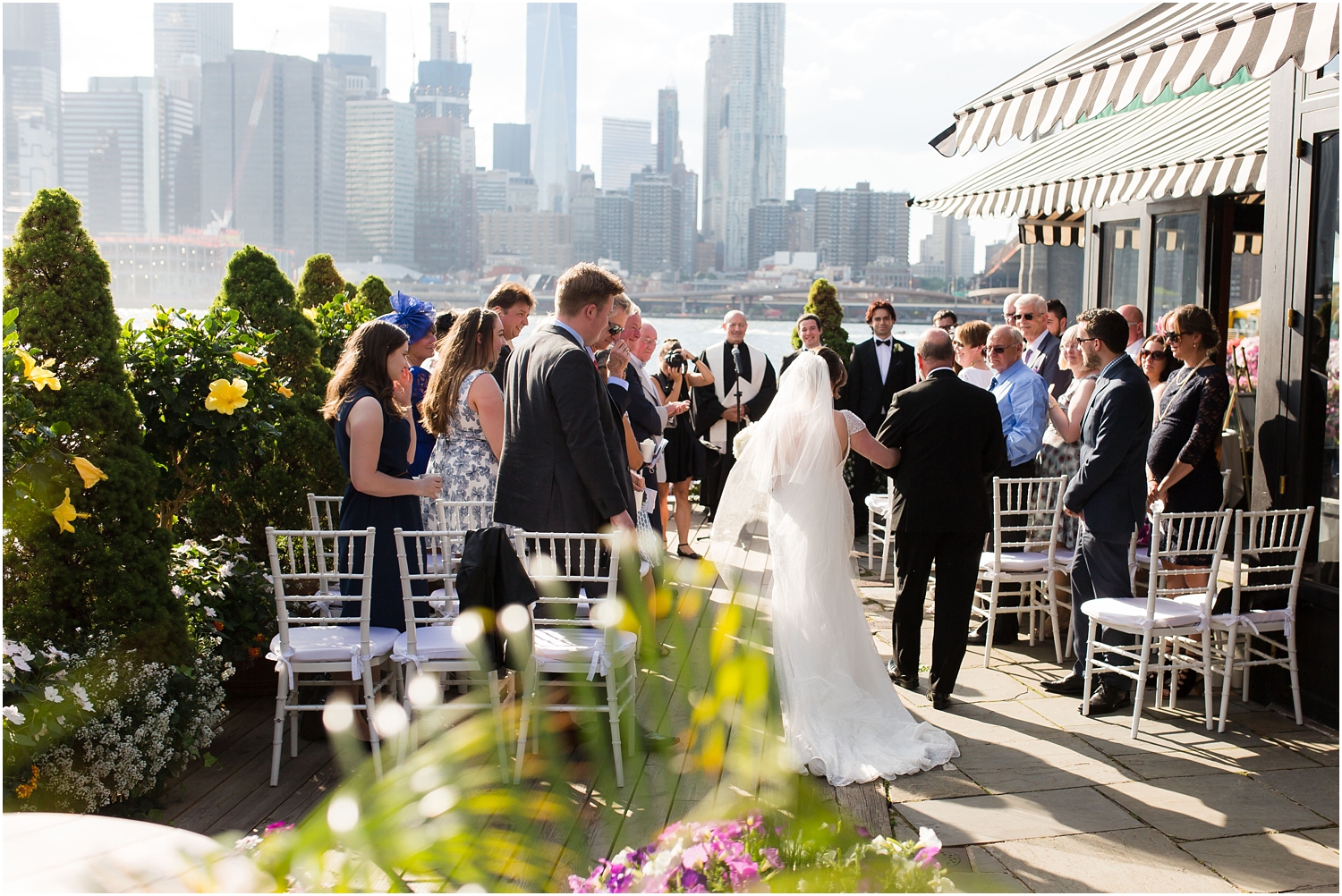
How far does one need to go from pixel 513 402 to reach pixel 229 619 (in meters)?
1.53

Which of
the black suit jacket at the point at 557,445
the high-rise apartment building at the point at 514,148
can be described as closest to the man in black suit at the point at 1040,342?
the black suit jacket at the point at 557,445

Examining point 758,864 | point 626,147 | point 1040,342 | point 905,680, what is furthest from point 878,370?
point 626,147

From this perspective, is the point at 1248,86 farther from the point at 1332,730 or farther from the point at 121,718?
the point at 121,718

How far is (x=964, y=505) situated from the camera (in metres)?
4.55

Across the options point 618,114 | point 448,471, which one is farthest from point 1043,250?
point 618,114

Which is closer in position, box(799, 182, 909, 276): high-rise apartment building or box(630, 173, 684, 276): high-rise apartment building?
box(799, 182, 909, 276): high-rise apartment building

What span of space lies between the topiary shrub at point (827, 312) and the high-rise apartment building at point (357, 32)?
65.2 m

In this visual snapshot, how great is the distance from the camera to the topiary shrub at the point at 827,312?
10297mm

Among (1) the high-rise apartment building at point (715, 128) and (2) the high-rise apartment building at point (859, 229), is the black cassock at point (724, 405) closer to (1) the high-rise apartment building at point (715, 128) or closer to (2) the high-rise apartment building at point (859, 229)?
(1) the high-rise apartment building at point (715, 128)

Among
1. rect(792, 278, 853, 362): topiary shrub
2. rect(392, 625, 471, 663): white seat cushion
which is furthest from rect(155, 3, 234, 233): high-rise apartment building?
rect(392, 625, 471, 663): white seat cushion

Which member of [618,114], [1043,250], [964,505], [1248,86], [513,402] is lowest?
[964,505]

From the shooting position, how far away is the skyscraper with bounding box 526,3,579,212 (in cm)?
6241

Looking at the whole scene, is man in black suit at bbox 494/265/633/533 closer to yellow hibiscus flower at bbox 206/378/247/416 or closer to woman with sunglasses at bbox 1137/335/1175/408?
yellow hibiscus flower at bbox 206/378/247/416

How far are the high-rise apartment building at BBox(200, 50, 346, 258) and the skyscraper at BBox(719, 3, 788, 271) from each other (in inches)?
1809
